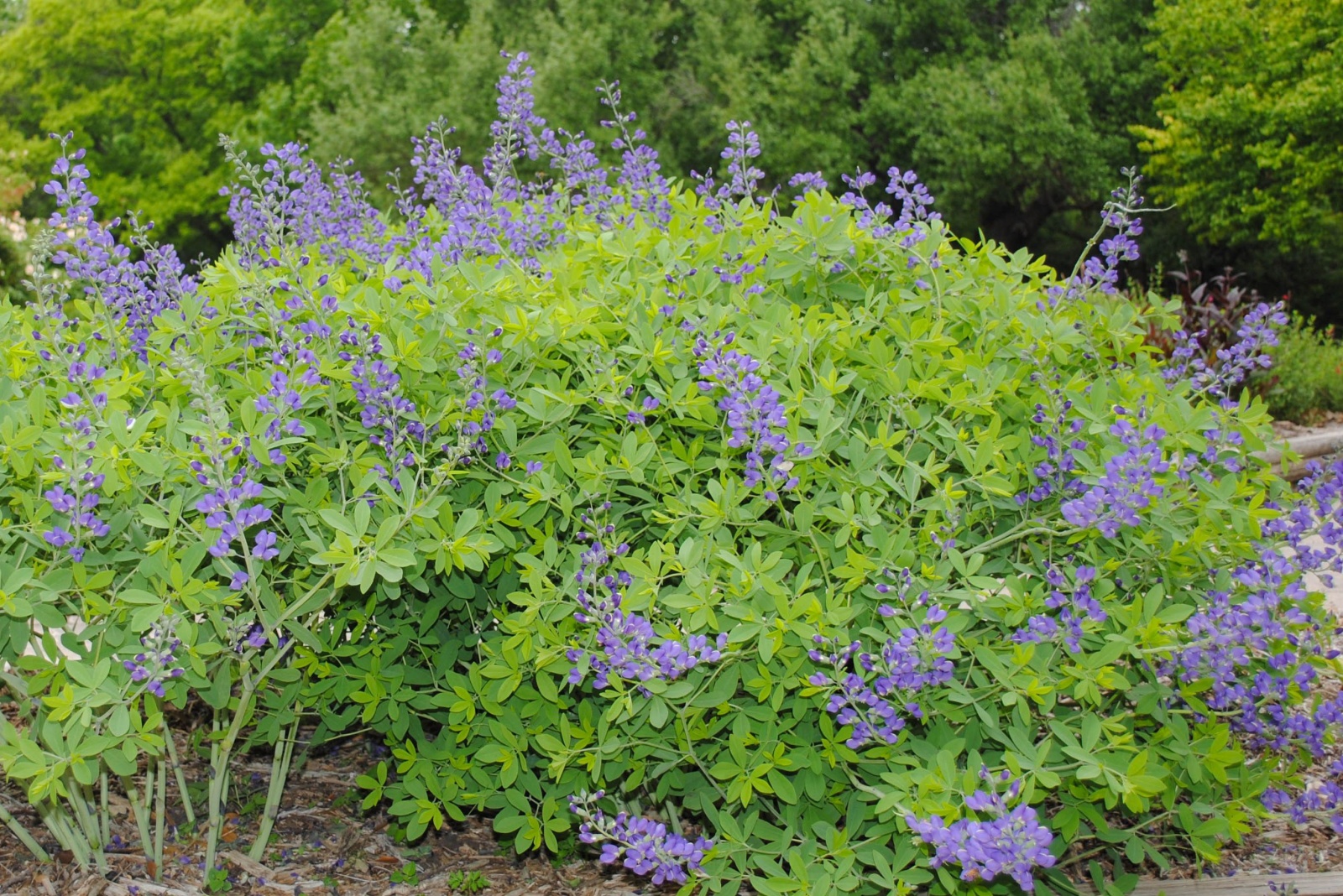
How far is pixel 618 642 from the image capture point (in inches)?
94.8

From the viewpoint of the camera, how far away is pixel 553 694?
2811 millimetres

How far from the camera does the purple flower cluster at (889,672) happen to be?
2.40 metres

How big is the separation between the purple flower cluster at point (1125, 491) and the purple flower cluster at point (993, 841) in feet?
2.09

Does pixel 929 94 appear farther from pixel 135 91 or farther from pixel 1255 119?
pixel 135 91

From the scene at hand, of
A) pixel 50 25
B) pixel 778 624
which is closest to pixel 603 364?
pixel 778 624

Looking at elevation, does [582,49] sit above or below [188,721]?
above

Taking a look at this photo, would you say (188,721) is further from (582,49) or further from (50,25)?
(50,25)

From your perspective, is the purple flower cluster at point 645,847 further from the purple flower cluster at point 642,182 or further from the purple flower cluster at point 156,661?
the purple flower cluster at point 642,182

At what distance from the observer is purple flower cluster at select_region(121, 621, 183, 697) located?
238 cm

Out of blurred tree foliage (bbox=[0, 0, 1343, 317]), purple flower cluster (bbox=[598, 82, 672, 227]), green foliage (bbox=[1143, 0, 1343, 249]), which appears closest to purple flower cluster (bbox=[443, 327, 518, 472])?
purple flower cluster (bbox=[598, 82, 672, 227])

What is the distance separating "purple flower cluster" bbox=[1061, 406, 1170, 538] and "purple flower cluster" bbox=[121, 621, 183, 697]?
1.97 metres

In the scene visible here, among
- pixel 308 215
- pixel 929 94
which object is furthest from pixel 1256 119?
pixel 308 215

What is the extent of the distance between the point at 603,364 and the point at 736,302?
20.3 inches

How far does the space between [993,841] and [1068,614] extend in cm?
65
